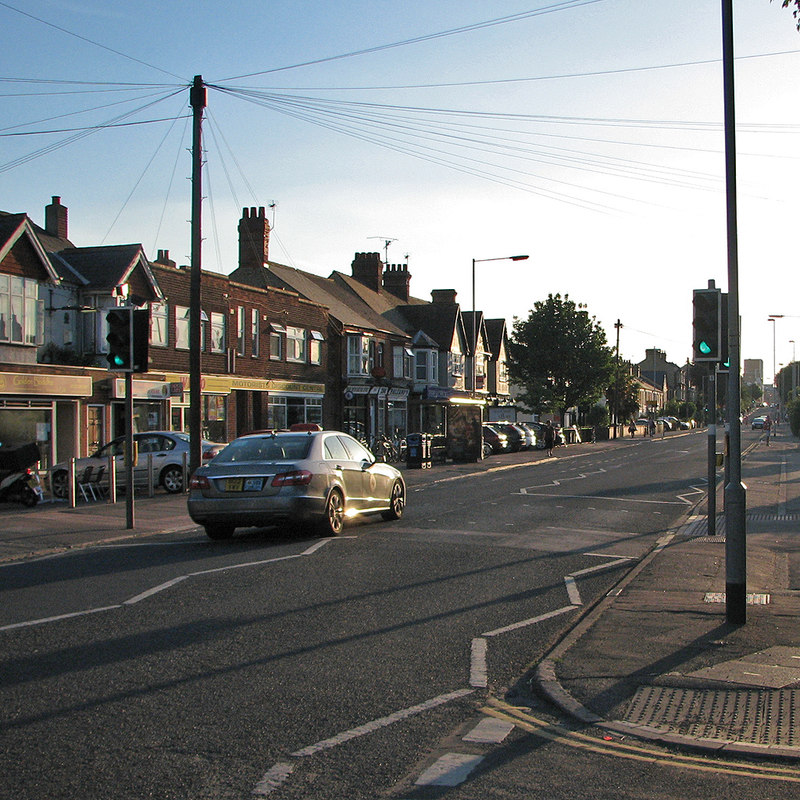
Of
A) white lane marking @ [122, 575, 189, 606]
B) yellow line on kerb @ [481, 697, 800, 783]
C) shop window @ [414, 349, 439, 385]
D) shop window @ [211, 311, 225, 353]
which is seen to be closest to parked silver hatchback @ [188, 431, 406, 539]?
white lane marking @ [122, 575, 189, 606]

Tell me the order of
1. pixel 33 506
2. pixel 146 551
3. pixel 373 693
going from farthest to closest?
1. pixel 33 506
2. pixel 146 551
3. pixel 373 693

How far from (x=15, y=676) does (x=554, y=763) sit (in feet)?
11.9

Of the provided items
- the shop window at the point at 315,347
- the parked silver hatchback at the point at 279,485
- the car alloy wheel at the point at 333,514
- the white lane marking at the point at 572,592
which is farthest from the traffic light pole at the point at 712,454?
the shop window at the point at 315,347

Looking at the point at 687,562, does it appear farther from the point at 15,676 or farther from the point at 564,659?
the point at 15,676

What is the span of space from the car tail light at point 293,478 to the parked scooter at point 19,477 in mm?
8913

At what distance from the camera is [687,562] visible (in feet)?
38.8

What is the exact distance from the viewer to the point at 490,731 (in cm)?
531

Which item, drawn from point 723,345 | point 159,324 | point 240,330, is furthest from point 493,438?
point 723,345

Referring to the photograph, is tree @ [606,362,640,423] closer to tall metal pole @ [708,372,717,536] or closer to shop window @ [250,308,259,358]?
shop window @ [250,308,259,358]

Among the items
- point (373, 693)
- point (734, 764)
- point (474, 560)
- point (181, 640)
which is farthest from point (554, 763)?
point (474, 560)

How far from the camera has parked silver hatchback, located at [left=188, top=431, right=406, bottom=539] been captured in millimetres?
13258

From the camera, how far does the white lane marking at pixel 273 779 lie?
14.4ft

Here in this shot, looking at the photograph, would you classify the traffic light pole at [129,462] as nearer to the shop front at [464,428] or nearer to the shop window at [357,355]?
the shop front at [464,428]

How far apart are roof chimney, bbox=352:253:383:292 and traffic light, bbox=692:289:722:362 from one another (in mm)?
51342
